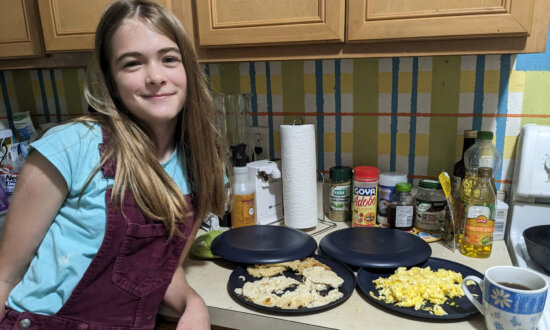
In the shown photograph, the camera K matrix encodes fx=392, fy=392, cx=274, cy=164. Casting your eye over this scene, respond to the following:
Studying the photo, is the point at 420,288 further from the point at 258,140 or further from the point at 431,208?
the point at 258,140

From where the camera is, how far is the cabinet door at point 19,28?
124cm

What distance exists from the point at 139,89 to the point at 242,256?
480 mm

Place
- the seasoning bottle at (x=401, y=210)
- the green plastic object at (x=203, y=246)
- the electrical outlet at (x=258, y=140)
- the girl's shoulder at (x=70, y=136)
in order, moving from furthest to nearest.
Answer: the electrical outlet at (x=258, y=140), the seasoning bottle at (x=401, y=210), the green plastic object at (x=203, y=246), the girl's shoulder at (x=70, y=136)

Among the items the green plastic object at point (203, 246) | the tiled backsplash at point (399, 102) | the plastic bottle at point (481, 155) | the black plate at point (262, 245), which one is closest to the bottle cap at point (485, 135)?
the plastic bottle at point (481, 155)

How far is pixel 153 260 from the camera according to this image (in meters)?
0.92

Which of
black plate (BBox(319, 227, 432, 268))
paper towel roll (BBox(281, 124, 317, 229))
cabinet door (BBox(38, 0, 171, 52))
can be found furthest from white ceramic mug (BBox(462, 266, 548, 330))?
cabinet door (BBox(38, 0, 171, 52))

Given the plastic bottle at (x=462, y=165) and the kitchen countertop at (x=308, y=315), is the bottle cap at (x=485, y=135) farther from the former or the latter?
the kitchen countertop at (x=308, y=315)

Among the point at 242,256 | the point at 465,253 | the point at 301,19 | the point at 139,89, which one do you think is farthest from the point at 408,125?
the point at 139,89

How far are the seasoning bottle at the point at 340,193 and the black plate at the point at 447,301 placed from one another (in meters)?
0.36

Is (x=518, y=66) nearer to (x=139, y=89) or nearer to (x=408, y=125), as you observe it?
(x=408, y=125)

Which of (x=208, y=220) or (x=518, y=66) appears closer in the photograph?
(x=518, y=66)

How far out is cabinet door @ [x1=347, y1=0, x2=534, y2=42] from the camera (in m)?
0.84

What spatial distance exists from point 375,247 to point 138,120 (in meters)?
0.69

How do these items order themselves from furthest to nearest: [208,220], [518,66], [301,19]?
[208,220] → [518,66] → [301,19]
